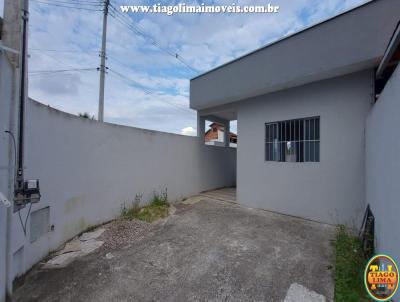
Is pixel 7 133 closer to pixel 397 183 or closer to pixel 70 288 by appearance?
pixel 70 288


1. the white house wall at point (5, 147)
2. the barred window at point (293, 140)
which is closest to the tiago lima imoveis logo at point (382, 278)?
the barred window at point (293, 140)

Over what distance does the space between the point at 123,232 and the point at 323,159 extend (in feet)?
15.0

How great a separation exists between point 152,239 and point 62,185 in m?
1.84

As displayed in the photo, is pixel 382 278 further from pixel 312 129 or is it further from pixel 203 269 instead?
pixel 312 129

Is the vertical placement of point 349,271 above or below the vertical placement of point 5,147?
below

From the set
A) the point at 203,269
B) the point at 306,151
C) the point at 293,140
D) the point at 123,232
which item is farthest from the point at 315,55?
the point at 123,232

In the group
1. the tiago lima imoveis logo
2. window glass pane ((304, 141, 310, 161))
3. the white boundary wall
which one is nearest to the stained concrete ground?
the tiago lima imoveis logo

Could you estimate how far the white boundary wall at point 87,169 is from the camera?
8.58 ft

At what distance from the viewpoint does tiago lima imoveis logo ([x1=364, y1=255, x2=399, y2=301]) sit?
68.7 inches

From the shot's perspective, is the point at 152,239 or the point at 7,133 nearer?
the point at 7,133

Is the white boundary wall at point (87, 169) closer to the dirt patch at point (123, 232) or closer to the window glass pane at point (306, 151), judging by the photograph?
the dirt patch at point (123, 232)

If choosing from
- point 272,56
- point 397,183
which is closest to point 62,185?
point 397,183

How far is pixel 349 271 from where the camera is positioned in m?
2.40

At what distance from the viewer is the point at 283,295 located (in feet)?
7.15
